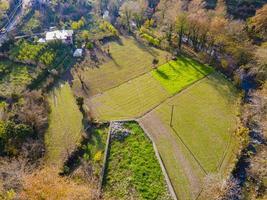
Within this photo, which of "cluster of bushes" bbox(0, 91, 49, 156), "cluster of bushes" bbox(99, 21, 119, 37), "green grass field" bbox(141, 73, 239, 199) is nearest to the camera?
"green grass field" bbox(141, 73, 239, 199)

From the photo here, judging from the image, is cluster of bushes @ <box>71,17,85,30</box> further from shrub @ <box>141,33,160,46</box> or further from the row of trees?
the row of trees

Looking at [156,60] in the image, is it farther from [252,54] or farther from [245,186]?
[245,186]

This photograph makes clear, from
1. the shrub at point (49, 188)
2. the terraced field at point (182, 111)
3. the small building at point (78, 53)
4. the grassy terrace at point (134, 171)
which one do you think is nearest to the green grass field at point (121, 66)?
the terraced field at point (182, 111)

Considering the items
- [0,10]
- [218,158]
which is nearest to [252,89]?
[218,158]

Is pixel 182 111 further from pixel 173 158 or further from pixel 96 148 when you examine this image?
pixel 96 148

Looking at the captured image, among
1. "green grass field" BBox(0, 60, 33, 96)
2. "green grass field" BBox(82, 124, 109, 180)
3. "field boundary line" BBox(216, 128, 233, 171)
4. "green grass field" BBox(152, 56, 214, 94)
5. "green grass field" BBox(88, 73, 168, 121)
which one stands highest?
"green grass field" BBox(0, 60, 33, 96)

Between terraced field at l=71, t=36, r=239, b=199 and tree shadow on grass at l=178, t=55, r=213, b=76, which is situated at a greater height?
tree shadow on grass at l=178, t=55, r=213, b=76

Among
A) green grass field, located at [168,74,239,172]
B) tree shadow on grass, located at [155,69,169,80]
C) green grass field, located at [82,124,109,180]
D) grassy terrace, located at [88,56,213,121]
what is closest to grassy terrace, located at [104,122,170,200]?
green grass field, located at [82,124,109,180]

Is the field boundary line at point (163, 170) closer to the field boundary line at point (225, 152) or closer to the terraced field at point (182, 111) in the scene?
the terraced field at point (182, 111)
